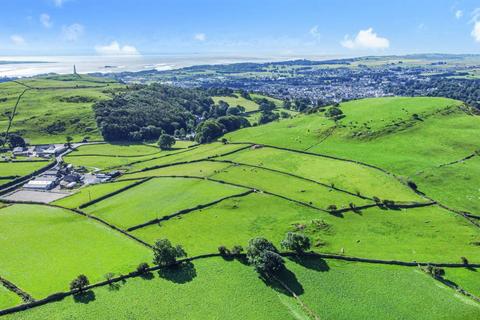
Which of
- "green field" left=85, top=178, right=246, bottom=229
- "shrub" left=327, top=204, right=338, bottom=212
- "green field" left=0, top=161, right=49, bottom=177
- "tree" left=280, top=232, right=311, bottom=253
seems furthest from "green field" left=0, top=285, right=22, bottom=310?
"green field" left=0, top=161, right=49, bottom=177

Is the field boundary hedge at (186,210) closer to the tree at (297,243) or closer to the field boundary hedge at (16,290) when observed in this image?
the field boundary hedge at (16,290)

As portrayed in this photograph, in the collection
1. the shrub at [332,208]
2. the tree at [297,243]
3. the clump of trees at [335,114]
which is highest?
the clump of trees at [335,114]

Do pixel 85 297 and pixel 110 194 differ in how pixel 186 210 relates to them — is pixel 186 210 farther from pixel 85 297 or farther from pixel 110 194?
pixel 85 297

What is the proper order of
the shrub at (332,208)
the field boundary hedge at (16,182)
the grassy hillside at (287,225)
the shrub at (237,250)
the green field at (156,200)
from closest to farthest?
the grassy hillside at (287,225) → the shrub at (237,250) → the shrub at (332,208) → the green field at (156,200) → the field boundary hedge at (16,182)

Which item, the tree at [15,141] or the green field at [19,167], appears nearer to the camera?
the green field at [19,167]

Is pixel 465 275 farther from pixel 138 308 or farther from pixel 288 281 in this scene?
pixel 138 308

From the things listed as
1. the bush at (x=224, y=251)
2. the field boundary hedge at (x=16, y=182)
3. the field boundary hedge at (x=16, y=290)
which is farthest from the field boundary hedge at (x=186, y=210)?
the field boundary hedge at (x=16, y=182)

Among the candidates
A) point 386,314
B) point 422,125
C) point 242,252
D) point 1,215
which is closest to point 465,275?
point 386,314
